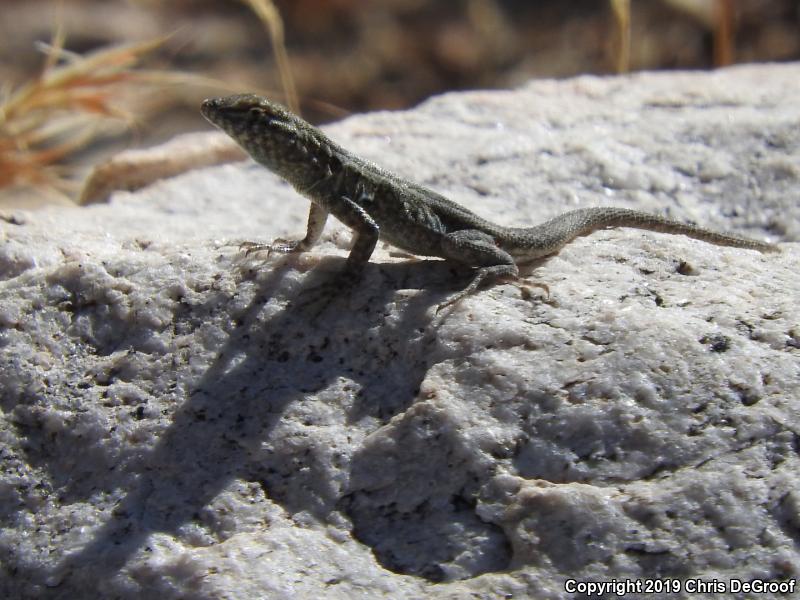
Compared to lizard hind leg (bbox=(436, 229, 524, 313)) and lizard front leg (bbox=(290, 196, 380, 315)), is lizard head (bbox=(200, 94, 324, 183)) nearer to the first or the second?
lizard front leg (bbox=(290, 196, 380, 315))

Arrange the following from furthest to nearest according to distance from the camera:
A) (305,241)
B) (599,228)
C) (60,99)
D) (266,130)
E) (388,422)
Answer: (60,99)
(599,228)
(305,241)
(266,130)
(388,422)

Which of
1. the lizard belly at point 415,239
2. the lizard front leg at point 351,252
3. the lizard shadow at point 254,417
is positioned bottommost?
the lizard shadow at point 254,417

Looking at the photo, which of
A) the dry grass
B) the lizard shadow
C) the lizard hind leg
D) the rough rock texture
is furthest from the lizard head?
the dry grass

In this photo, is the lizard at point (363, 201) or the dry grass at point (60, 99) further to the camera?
the dry grass at point (60, 99)

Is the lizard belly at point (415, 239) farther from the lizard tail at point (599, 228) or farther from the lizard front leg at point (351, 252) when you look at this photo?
the lizard tail at point (599, 228)

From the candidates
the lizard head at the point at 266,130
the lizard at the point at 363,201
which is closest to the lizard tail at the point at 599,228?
the lizard at the point at 363,201

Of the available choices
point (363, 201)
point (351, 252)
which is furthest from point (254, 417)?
point (363, 201)

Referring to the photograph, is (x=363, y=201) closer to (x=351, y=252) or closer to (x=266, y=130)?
(x=351, y=252)
